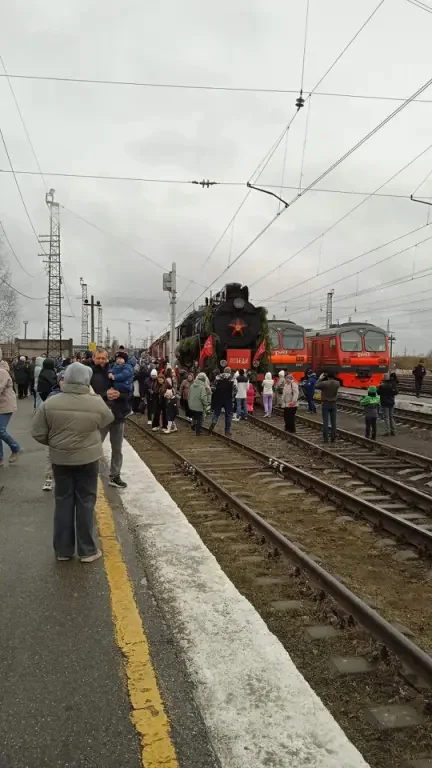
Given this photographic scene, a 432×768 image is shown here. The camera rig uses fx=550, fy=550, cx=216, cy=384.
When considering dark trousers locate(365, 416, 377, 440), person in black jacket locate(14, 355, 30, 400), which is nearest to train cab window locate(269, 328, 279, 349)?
person in black jacket locate(14, 355, 30, 400)

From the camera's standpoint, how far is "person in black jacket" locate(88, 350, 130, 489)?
7215mm

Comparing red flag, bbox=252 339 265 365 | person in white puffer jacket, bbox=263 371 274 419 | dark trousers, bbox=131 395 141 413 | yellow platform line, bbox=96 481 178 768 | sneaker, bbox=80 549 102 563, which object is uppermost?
red flag, bbox=252 339 265 365

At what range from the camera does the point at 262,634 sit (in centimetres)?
349

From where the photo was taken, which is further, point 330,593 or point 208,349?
point 208,349

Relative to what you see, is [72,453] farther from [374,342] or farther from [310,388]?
[374,342]

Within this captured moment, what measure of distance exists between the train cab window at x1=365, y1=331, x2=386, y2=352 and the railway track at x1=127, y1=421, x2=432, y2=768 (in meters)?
17.8

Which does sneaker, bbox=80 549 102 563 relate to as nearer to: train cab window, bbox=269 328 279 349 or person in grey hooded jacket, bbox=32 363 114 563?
person in grey hooded jacket, bbox=32 363 114 563

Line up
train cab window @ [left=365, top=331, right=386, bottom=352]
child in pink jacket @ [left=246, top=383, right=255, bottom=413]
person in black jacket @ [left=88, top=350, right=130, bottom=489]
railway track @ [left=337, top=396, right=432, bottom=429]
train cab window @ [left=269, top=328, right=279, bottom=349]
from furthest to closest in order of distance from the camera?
train cab window @ [left=365, top=331, right=386, bottom=352] < train cab window @ [left=269, top=328, right=279, bottom=349] < child in pink jacket @ [left=246, top=383, right=255, bottom=413] < railway track @ [left=337, top=396, right=432, bottom=429] < person in black jacket @ [left=88, top=350, right=130, bottom=489]

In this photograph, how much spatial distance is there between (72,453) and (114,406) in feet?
8.92

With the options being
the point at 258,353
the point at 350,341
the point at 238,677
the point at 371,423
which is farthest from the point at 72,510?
the point at 350,341

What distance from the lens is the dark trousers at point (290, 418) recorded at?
48.3 ft

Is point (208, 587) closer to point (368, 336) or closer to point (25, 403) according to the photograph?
point (25, 403)

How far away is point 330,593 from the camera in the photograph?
4191mm

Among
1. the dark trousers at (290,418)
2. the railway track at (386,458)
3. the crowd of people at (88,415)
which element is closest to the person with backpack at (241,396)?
the crowd of people at (88,415)
